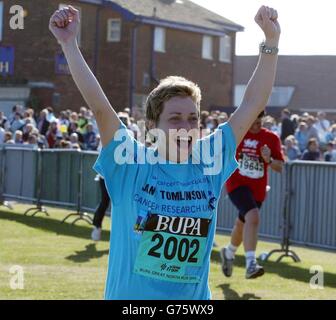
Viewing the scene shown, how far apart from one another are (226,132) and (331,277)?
25.0ft

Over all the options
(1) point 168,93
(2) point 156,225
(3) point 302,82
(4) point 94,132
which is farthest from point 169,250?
(3) point 302,82

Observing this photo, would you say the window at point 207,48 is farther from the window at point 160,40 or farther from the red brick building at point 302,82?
the red brick building at point 302,82

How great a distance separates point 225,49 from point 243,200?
115ft

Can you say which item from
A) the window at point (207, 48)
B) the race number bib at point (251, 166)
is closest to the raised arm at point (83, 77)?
the race number bib at point (251, 166)

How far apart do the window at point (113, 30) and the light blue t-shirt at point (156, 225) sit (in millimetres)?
33045

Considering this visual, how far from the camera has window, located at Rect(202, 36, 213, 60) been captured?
42822 mm

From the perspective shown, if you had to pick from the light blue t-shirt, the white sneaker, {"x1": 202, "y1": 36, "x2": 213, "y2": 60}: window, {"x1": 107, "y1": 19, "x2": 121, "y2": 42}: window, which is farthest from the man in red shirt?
{"x1": 202, "y1": 36, "x2": 213, "y2": 60}: window

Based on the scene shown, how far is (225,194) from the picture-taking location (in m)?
14.6

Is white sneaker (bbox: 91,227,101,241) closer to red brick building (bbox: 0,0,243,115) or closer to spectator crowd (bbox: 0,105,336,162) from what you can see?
spectator crowd (bbox: 0,105,336,162)

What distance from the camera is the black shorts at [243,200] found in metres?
10.1

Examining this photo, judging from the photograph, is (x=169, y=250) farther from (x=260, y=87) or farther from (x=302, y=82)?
(x=302, y=82)

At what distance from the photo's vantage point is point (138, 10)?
36.6 metres

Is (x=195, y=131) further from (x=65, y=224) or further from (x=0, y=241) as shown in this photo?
(x=65, y=224)
